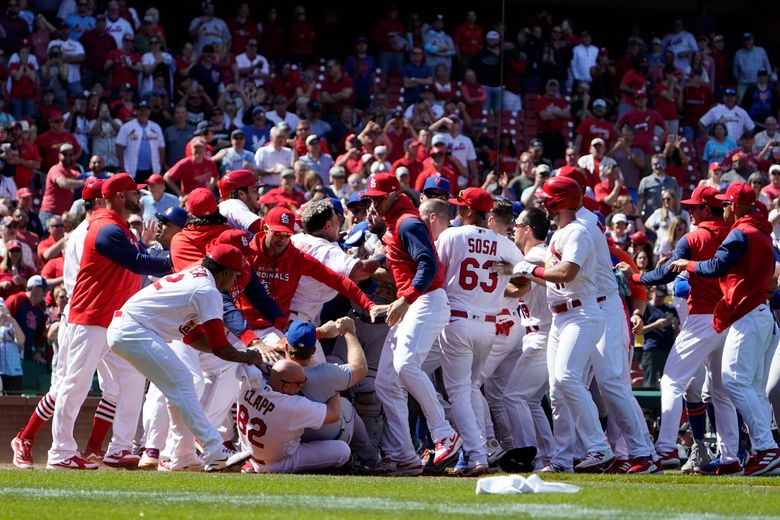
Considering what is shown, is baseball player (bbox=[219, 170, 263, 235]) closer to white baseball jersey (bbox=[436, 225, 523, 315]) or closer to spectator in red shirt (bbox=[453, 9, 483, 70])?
white baseball jersey (bbox=[436, 225, 523, 315])

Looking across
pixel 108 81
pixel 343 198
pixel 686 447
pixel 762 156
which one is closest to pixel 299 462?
pixel 686 447

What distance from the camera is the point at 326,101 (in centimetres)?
2127

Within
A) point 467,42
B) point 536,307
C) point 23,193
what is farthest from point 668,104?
point 536,307

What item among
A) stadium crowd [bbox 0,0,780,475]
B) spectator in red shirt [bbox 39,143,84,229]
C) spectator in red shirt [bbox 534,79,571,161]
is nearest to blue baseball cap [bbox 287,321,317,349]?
stadium crowd [bbox 0,0,780,475]

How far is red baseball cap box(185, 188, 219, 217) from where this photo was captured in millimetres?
10031

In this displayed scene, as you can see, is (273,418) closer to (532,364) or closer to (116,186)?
(116,186)

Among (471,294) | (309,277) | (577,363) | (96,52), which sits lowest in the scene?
(577,363)

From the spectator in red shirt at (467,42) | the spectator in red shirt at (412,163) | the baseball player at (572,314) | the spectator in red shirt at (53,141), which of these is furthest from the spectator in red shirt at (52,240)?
the spectator in red shirt at (467,42)

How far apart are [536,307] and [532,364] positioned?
0.49 m

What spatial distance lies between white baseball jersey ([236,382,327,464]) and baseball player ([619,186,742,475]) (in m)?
2.98

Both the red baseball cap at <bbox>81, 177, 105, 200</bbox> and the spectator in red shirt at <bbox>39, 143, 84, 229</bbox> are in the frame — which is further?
the spectator in red shirt at <bbox>39, 143, 84, 229</bbox>

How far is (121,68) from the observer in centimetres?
1928

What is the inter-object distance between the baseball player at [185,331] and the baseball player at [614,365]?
2683 millimetres

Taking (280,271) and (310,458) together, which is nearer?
(310,458)
